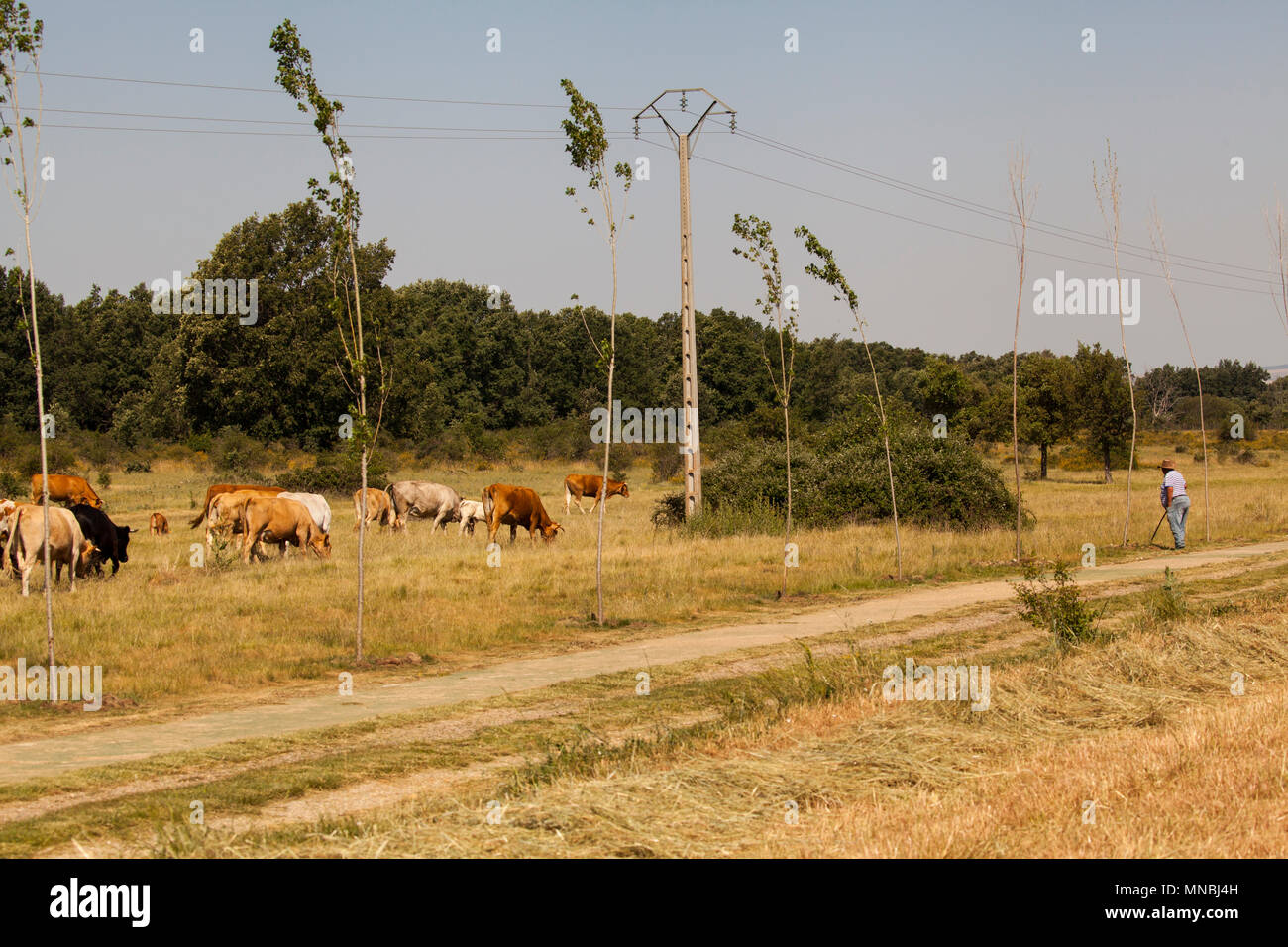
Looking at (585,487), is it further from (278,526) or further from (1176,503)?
(1176,503)

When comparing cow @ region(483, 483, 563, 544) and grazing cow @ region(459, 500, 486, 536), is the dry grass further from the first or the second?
grazing cow @ region(459, 500, 486, 536)

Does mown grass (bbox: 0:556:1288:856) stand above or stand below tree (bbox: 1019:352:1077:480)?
below

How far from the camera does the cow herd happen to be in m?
17.3

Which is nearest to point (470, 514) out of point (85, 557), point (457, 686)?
point (85, 557)

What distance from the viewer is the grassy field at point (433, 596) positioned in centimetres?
1278

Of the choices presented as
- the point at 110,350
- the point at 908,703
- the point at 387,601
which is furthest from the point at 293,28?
the point at 110,350

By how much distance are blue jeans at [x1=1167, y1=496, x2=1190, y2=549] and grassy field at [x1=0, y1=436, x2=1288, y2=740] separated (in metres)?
0.82

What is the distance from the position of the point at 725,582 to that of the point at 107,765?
40.5 feet

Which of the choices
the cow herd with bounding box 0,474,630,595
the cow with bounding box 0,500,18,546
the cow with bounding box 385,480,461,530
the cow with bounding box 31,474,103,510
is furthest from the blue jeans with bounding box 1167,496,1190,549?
the cow with bounding box 31,474,103,510

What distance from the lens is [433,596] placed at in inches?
690

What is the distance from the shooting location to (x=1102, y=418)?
53.1m

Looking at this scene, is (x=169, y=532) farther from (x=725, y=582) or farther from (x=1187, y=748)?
(x=1187, y=748)

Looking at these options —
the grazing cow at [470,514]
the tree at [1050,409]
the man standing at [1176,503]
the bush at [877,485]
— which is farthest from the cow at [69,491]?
the tree at [1050,409]

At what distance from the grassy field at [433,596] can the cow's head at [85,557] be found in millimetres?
634
